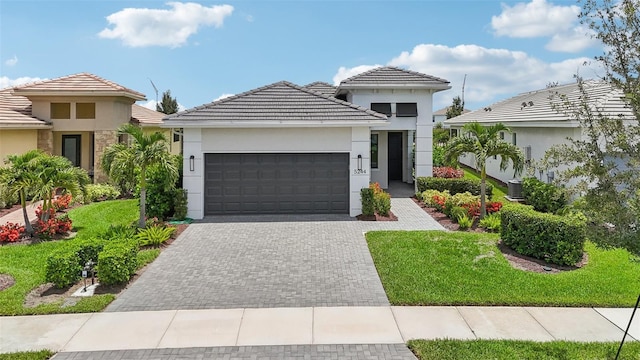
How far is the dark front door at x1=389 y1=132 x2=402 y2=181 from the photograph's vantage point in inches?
941

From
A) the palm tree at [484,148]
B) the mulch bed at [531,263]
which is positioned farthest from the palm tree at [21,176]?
the mulch bed at [531,263]

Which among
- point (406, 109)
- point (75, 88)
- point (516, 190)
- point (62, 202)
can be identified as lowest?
point (62, 202)

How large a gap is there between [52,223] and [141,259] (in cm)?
456

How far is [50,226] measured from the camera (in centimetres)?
1340

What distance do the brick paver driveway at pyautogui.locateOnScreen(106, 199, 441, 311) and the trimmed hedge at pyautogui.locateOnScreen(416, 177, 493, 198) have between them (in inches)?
187

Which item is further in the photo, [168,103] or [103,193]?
[168,103]

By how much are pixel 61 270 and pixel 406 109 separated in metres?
16.0

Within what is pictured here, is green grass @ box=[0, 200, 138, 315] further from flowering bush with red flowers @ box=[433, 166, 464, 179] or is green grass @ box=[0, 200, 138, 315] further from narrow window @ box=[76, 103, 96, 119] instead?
flowering bush with red flowers @ box=[433, 166, 464, 179]

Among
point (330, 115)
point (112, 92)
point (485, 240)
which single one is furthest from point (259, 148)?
point (112, 92)

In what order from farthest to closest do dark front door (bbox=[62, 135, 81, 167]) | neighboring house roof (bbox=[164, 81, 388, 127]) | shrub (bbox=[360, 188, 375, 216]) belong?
dark front door (bbox=[62, 135, 81, 167]) < neighboring house roof (bbox=[164, 81, 388, 127]) < shrub (bbox=[360, 188, 375, 216])

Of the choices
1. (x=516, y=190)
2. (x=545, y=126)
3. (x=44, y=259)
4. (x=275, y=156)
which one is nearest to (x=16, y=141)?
(x=44, y=259)

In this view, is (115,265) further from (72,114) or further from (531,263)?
(72,114)

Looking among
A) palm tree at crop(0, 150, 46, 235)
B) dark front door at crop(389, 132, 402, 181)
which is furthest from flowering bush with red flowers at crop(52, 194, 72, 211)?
dark front door at crop(389, 132, 402, 181)

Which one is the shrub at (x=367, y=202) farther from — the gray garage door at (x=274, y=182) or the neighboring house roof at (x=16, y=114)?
the neighboring house roof at (x=16, y=114)
